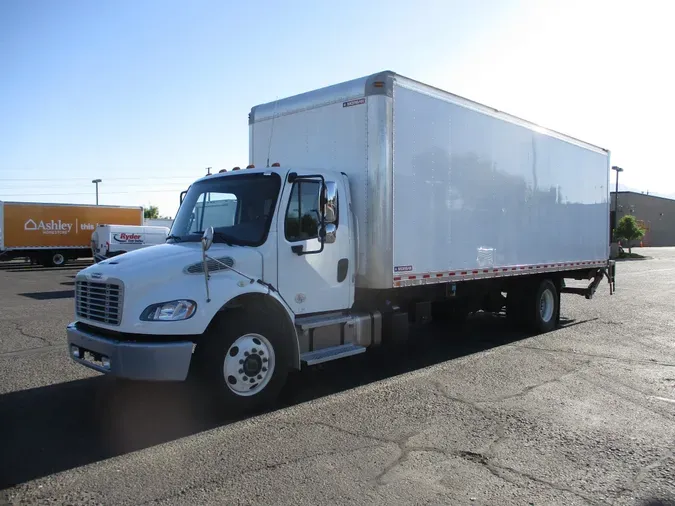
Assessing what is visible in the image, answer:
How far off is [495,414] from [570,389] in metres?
1.51

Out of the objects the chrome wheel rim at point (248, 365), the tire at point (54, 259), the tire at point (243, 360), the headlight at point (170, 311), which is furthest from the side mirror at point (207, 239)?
the tire at point (54, 259)

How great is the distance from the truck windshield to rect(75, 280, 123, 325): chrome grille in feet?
3.79

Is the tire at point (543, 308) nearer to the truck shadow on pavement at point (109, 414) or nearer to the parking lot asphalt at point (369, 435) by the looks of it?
the parking lot asphalt at point (369, 435)

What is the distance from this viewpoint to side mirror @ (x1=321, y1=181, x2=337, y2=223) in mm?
6254

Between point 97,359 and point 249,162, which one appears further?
point 249,162

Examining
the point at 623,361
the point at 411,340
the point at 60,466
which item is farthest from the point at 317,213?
the point at 623,361

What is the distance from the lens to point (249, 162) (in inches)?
346

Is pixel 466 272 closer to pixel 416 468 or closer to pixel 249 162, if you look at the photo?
pixel 249 162

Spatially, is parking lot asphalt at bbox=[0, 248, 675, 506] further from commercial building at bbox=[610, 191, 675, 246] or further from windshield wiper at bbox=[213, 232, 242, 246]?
commercial building at bbox=[610, 191, 675, 246]

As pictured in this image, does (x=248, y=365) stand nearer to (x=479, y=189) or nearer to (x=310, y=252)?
(x=310, y=252)

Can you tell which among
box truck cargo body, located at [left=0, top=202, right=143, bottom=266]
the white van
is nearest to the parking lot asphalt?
the white van

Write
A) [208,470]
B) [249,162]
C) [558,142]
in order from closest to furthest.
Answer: [208,470]
[249,162]
[558,142]

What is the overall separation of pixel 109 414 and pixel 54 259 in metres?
32.5

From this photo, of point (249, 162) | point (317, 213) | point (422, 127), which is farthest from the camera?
point (249, 162)
